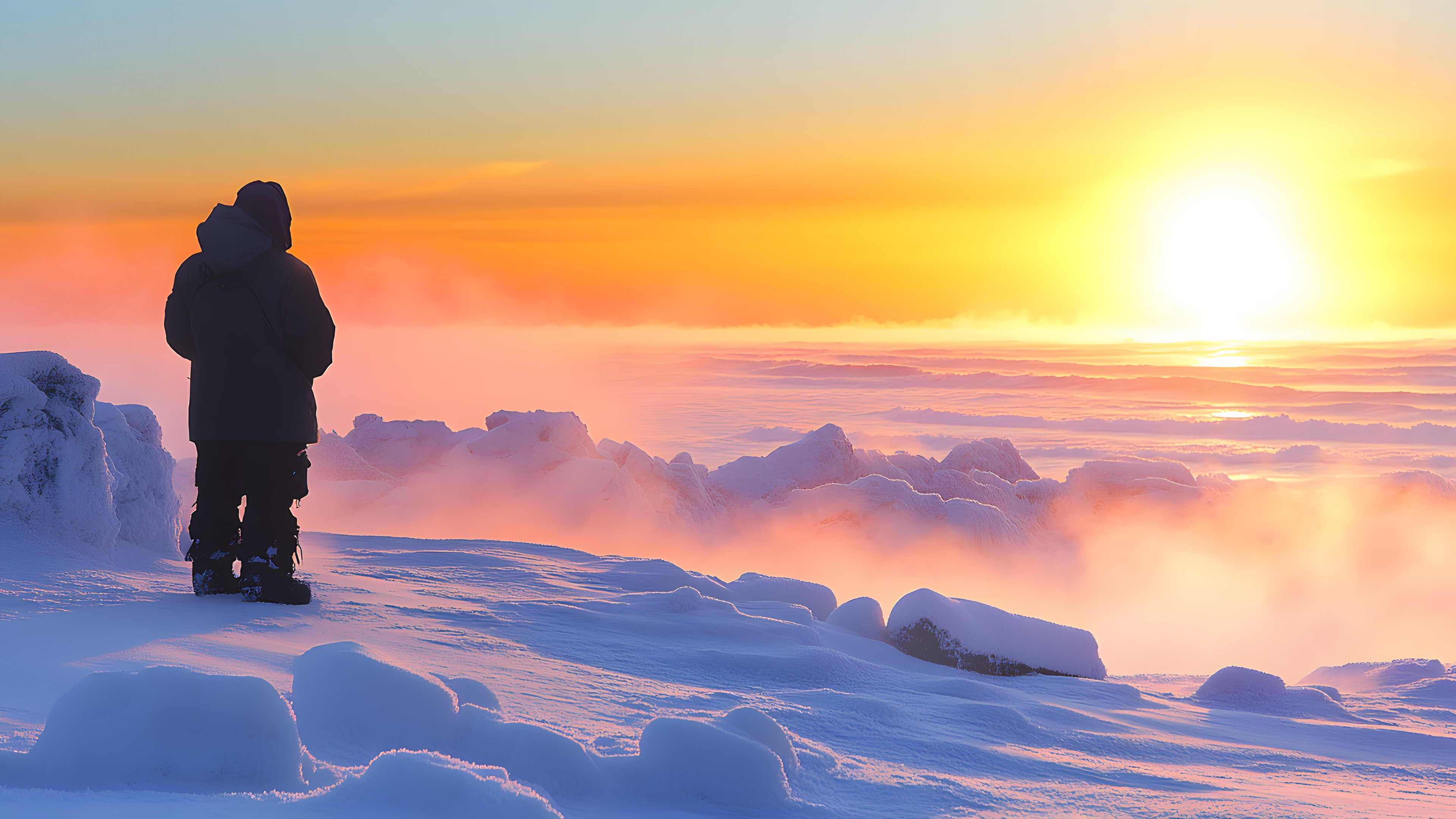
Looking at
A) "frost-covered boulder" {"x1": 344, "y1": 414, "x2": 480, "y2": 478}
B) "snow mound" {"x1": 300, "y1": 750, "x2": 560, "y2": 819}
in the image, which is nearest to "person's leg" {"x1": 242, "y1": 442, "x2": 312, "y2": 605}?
"snow mound" {"x1": 300, "y1": 750, "x2": 560, "y2": 819}

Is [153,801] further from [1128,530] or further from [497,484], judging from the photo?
[1128,530]

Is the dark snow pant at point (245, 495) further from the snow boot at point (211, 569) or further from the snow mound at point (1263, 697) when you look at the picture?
the snow mound at point (1263, 697)

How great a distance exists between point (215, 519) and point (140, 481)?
1.37m

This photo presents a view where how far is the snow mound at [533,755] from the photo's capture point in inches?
84.4

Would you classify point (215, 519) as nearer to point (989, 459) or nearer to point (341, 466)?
point (341, 466)

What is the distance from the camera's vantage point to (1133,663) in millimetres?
11586

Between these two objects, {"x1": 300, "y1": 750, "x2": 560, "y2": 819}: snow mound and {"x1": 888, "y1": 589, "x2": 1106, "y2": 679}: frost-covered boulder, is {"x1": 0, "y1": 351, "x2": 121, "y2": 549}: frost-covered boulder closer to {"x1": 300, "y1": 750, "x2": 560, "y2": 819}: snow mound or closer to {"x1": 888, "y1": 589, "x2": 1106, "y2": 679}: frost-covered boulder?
{"x1": 300, "y1": 750, "x2": 560, "y2": 819}: snow mound

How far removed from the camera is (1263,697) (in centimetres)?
479

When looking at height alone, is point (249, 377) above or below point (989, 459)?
below

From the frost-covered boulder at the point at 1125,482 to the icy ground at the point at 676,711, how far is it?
1240 cm

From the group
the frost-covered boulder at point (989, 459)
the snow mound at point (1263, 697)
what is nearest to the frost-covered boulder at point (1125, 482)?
the frost-covered boulder at point (989, 459)

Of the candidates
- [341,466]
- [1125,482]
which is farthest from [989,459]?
[341,466]

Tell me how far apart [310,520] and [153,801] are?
1182cm

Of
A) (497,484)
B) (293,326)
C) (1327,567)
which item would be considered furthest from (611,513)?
(1327,567)
